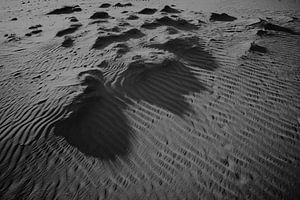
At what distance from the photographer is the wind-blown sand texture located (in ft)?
8.63

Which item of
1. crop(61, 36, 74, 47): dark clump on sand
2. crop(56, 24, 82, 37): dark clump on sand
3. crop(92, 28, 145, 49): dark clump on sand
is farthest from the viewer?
crop(56, 24, 82, 37): dark clump on sand

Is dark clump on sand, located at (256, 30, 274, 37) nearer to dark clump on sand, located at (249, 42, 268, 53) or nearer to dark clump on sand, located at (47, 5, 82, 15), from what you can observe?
dark clump on sand, located at (249, 42, 268, 53)

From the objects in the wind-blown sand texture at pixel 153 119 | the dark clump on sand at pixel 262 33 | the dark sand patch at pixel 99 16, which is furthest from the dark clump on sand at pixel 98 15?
the dark clump on sand at pixel 262 33

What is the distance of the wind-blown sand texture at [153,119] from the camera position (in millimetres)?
2631

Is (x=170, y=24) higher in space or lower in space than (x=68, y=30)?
higher

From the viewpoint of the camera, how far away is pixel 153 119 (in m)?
3.55

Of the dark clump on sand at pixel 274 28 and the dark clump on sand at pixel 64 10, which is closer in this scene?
the dark clump on sand at pixel 274 28

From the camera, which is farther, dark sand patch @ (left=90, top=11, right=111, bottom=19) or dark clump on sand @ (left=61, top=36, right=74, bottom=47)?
dark sand patch @ (left=90, top=11, right=111, bottom=19)

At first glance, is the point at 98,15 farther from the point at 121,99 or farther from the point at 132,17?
the point at 121,99

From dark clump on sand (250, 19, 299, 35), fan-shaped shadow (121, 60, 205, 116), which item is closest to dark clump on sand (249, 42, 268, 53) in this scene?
dark clump on sand (250, 19, 299, 35)

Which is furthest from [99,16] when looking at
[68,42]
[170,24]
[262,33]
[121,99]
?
[262,33]

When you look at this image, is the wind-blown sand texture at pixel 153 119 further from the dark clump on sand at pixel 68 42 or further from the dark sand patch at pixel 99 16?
the dark sand patch at pixel 99 16

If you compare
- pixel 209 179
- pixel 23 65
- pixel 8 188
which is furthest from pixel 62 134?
pixel 23 65

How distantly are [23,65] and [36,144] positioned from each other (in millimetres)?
3276
